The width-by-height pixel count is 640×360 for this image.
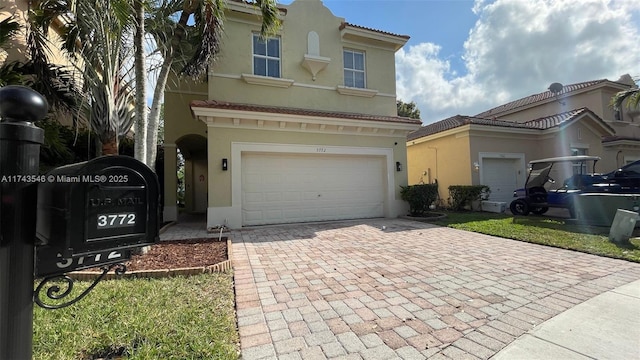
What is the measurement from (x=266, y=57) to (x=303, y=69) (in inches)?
59.2

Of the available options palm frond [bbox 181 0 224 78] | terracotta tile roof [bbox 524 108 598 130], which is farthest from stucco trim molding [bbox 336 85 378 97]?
terracotta tile roof [bbox 524 108 598 130]

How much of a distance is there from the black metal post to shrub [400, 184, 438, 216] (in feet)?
35.8

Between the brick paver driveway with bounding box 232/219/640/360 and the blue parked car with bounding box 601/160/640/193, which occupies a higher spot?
the blue parked car with bounding box 601/160/640/193

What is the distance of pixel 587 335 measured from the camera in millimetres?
2918

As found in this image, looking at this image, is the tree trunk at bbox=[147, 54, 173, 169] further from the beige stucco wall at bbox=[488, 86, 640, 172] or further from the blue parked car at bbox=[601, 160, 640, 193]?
the beige stucco wall at bbox=[488, 86, 640, 172]

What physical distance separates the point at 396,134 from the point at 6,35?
37.3ft

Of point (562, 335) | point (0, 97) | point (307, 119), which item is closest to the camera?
point (0, 97)

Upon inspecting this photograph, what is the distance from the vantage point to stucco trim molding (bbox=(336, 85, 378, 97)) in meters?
11.7

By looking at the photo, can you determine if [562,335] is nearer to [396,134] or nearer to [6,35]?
[396,134]

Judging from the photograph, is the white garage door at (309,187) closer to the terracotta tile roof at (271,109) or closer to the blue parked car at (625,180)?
the terracotta tile roof at (271,109)

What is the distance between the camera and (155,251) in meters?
6.00

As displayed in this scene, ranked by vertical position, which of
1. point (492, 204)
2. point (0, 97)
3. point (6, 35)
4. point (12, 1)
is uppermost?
point (12, 1)

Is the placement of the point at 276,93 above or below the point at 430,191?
above

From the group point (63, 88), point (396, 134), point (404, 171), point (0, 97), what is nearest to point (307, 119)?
point (396, 134)
